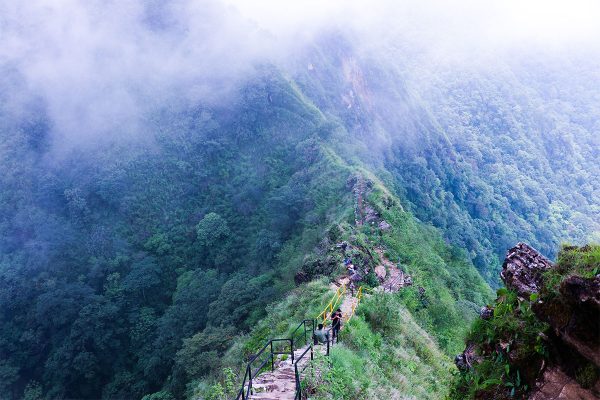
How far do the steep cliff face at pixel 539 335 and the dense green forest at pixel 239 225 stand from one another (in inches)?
134

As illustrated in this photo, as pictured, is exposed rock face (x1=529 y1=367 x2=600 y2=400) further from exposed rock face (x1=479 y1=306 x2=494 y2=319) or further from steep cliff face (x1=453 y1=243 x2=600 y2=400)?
exposed rock face (x1=479 y1=306 x2=494 y2=319)

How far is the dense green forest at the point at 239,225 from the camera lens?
24.9m

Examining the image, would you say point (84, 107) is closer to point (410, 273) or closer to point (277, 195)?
point (277, 195)

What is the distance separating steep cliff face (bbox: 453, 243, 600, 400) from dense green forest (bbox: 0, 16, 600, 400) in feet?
11.2

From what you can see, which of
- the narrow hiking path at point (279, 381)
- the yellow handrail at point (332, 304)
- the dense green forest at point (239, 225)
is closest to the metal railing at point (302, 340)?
the yellow handrail at point (332, 304)

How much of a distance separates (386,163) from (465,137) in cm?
3462

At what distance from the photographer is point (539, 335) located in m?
6.52

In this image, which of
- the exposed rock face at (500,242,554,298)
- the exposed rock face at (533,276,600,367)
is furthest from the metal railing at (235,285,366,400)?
the exposed rock face at (533,276,600,367)

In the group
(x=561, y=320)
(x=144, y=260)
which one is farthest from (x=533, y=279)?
(x=144, y=260)

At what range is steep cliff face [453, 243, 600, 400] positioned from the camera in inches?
224

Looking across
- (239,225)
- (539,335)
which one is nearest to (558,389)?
Answer: (539,335)

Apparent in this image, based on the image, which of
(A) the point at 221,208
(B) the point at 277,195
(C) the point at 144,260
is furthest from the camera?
(A) the point at 221,208

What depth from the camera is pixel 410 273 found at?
82.7 ft

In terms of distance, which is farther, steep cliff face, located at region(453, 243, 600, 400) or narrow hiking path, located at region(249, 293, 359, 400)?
narrow hiking path, located at region(249, 293, 359, 400)
